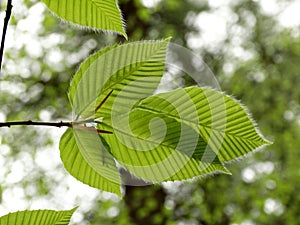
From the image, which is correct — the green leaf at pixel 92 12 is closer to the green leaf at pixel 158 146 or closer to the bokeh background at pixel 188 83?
the green leaf at pixel 158 146

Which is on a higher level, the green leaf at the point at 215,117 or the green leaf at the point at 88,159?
the green leaf at the point at 215,117

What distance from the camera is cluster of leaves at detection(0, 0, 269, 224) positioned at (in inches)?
9.2

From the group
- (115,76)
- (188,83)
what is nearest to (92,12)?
Result: (115,76)

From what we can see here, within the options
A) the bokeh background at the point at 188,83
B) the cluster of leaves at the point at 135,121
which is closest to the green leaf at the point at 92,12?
the cluster of leaves at the point at 135,121

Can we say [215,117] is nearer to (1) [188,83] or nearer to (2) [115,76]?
(2) [115,76]

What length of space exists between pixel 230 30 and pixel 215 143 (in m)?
4.44

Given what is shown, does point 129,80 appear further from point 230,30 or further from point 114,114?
point 230,30

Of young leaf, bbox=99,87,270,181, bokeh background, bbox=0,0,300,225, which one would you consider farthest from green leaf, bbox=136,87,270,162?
bokeh background, bbox=0,0,300,225

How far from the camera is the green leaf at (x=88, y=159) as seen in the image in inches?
9.5

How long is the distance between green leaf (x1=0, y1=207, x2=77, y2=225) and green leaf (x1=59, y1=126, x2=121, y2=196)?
0.02m

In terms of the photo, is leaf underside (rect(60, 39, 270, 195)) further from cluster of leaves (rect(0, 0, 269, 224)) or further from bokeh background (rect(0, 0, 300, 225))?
bokeh background (rect(0, 0, 300, 225))

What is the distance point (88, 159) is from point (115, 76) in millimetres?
46

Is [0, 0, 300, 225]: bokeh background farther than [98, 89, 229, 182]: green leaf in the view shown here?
Yes

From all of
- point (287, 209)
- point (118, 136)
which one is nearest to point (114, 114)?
point (118, 136)
